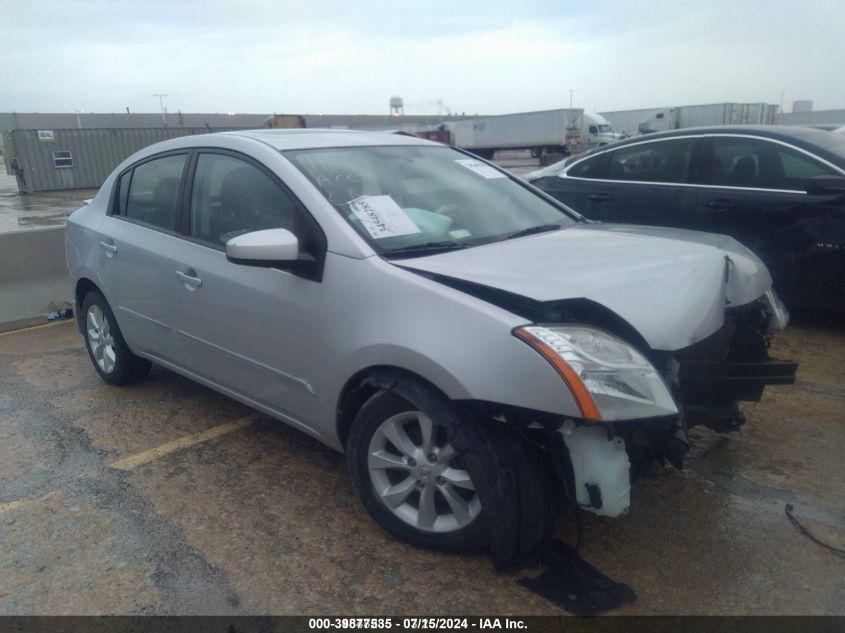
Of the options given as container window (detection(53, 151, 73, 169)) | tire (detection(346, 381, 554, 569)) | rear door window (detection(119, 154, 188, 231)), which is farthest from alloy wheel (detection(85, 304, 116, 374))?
container window (detection(53, 151, 73, 169))

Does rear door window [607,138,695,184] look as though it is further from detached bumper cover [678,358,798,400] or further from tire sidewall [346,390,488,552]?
tire sidewall [346,390,488,552]

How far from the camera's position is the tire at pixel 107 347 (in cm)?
475

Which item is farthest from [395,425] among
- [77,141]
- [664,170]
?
[77,141]

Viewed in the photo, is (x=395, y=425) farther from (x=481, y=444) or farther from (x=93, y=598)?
(x=93, y=598)

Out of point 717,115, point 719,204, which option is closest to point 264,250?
point 719,204

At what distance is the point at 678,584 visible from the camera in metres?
2.69

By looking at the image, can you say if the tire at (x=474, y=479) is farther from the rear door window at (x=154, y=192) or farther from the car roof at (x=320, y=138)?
the rear door window at (x=154, y=192)

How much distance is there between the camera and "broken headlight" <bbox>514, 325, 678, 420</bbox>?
2.40m

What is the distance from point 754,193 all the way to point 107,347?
4.90m

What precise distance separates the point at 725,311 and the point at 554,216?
1.23m

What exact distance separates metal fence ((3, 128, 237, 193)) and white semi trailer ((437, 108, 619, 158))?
18.4m

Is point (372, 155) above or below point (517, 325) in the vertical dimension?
above

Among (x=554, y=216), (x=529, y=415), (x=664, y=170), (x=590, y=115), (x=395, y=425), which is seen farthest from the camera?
(x=590, y=115)

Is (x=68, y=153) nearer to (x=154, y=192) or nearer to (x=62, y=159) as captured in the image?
(x=62, y=159)
